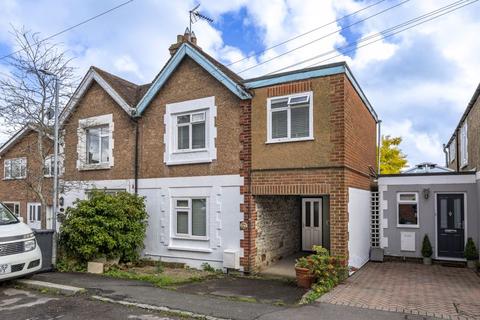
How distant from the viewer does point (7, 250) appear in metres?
8.95

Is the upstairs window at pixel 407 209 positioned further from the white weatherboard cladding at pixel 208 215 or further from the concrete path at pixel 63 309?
the concrete path at pixel 63 309

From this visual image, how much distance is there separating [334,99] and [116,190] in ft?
28.5

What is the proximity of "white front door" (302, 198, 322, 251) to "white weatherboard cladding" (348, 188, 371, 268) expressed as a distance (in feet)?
6.08

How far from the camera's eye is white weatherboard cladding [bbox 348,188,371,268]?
11.1 meters

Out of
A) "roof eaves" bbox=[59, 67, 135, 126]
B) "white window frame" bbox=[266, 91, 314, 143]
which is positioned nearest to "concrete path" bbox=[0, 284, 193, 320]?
"white window frame" bbox=[266, 91, 314, 143]

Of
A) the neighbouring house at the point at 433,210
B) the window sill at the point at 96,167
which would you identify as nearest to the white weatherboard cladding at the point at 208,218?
the window sill at the point at 96,167

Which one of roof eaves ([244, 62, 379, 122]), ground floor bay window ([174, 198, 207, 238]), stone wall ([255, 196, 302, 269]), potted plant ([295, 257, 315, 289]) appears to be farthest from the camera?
ground floor bay window ([174, 198, 207, 238])

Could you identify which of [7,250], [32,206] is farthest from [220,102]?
[32,206]

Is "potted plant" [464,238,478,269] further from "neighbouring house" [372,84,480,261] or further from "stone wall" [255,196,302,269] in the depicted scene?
"stone wall" [255,196,302,269]

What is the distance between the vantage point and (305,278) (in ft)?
31.9

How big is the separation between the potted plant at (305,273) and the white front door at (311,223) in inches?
216

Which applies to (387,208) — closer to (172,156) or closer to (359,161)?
(359,161)

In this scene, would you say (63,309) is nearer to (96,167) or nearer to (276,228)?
(276,228)

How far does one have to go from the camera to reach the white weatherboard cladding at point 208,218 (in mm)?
11859
